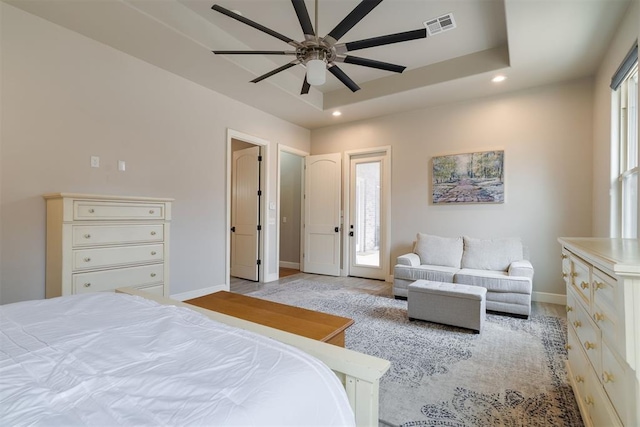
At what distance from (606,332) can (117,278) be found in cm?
329

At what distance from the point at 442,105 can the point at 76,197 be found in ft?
15.6

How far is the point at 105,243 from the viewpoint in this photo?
257 cm

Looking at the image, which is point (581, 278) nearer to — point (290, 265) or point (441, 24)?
point (441, 24)

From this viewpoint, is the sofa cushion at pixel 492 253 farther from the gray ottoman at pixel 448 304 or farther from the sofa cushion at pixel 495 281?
the gray ottoman at pixel 448 304

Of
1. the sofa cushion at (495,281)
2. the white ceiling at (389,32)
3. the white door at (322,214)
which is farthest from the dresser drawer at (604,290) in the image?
the white door at (322,214)

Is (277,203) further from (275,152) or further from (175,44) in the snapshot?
(175,44)

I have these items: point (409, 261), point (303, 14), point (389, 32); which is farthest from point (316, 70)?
point (409, 261)

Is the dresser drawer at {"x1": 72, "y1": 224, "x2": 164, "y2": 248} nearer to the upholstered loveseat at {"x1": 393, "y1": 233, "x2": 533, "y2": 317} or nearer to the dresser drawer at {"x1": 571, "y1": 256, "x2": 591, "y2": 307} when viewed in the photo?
the upholstered loveseat at {"x1": 393, "y1": 233, "x2": 533, "y2": 317}

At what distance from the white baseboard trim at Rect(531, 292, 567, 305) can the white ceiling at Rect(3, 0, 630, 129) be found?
9.08ft

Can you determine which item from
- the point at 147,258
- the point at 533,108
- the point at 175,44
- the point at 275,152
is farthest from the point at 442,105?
the point at 147,258

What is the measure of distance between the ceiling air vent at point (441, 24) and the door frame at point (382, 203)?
209 centimetres

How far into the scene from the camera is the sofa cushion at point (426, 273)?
3672 mm

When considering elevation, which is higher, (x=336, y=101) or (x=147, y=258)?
(x=336, y=101)

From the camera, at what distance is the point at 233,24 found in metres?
3.08
